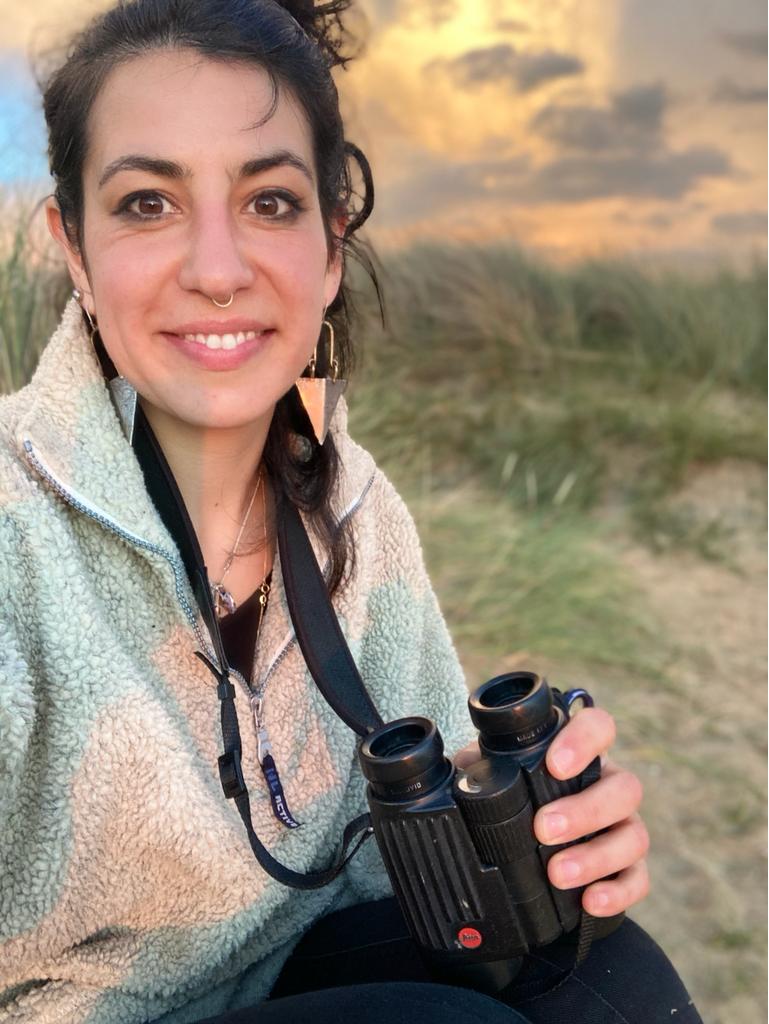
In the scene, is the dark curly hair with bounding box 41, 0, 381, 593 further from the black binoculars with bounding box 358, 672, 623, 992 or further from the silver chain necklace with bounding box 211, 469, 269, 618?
the black binoculars with bounding box 358, 672, 623, 992

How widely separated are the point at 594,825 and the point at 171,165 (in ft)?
3.37

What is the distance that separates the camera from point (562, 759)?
139cm

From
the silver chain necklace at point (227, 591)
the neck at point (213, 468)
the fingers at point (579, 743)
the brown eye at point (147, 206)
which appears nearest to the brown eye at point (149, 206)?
the brown eye at point (147, 206)

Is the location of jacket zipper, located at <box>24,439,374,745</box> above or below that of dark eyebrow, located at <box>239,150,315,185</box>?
below

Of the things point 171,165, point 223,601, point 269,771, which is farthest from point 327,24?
point 269,771

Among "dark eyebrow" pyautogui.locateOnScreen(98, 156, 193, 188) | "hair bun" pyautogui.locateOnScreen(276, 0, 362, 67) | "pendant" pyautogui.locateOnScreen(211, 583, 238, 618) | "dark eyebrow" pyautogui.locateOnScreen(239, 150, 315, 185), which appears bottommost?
"pendant" pyautogui.locateOnScreen(211, 583, 238, 618)

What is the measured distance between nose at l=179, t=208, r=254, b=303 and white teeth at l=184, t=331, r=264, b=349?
6 cm

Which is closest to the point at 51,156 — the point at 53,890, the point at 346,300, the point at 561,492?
the point at 346,300

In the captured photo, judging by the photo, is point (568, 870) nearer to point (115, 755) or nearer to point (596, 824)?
point (596, 824)

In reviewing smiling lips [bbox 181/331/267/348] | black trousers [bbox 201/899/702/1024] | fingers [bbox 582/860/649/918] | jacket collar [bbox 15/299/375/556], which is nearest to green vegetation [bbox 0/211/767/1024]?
smiling lips [bbox 181/331/267/348]

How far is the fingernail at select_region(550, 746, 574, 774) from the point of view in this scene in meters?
1.39

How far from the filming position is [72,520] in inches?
56.6

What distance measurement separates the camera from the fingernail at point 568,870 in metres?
1.40

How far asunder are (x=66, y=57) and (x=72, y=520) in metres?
0.78
